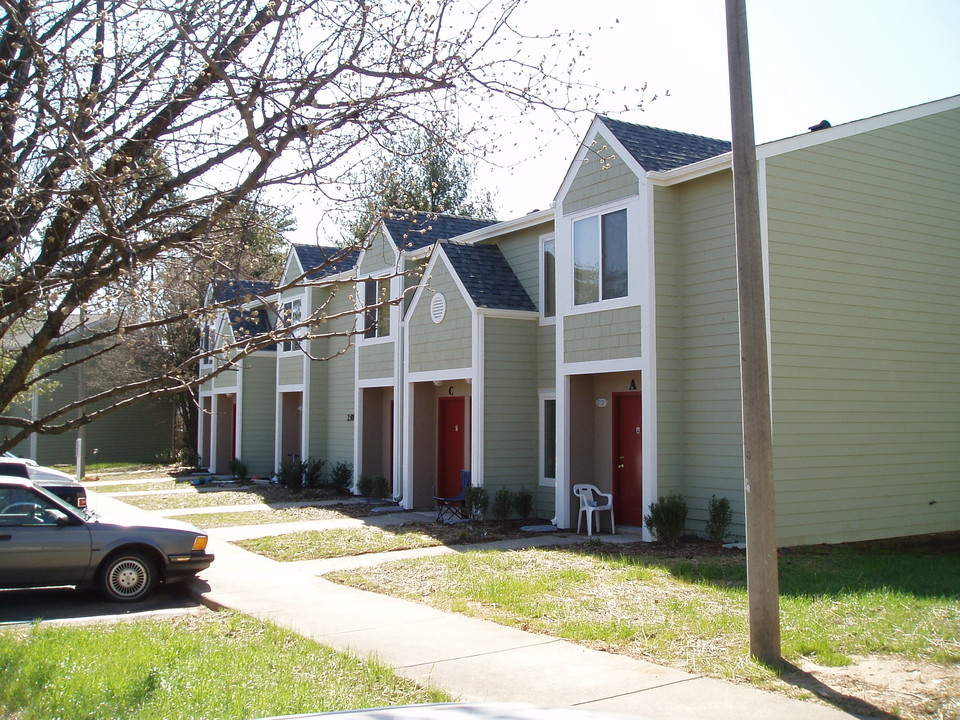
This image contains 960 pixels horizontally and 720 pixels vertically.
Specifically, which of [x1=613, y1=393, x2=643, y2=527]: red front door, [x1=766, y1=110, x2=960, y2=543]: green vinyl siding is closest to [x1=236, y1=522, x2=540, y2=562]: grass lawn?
[x1=613, y1=393, x2=643, y2=527]: red front door

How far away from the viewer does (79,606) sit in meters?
10.3

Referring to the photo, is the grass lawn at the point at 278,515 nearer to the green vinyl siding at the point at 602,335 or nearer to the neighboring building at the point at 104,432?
the green vinyl siding at the point at 602,335

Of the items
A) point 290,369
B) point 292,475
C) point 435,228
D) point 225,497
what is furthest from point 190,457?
point 435,228

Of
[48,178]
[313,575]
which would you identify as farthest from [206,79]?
[313,575]

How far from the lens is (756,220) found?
24.5 feet

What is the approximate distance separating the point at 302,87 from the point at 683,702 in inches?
199

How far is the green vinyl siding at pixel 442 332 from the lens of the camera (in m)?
17.4

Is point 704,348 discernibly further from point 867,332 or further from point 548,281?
point 548,281

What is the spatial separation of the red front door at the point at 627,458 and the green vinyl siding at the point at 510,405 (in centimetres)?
202

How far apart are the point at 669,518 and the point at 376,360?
10142 millimetres

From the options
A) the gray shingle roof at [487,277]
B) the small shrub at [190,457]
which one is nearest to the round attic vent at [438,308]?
the gray shingle roof at [487,277]

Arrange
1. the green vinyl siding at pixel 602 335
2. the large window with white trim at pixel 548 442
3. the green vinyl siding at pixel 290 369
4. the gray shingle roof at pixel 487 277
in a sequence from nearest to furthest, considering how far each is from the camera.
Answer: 1. the green vinyl siding at pixel 602 335
2. the large window with white trim at pixel 548 442
3. the gray shingle roof at pixel 487 277
4. the green vinyl siding at pixel 290 369

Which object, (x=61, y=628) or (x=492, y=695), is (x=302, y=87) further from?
(x=61, y=628)

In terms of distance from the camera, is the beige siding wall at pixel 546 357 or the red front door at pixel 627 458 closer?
the red front door at pixel 627 458
